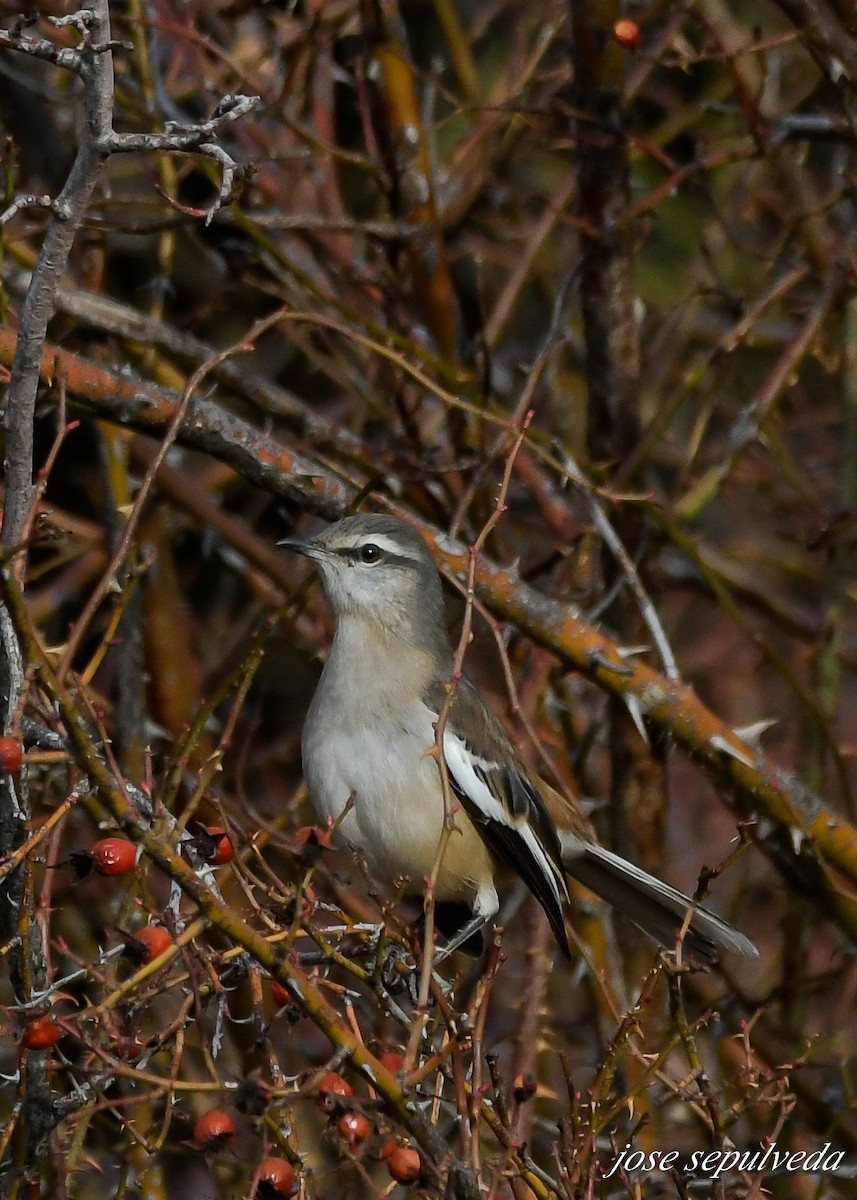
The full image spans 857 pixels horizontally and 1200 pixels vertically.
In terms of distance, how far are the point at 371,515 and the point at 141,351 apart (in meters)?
1.32

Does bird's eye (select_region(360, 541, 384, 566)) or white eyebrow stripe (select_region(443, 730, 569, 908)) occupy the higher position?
bird's eye (select_region(360, 541, 384, 566))

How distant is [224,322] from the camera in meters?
7.67

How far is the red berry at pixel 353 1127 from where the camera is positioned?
2334 mm

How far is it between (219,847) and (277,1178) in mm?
545

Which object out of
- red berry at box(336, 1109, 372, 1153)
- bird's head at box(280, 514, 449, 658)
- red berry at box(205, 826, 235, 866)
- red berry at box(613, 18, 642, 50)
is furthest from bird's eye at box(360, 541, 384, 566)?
red berry at box(336, 1109, 372, 1153)

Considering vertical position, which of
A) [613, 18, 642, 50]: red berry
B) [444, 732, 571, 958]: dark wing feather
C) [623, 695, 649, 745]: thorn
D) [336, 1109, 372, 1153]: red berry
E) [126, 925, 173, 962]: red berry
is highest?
[613, 18, 642, 50]: red berry

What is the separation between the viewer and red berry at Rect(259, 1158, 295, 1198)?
2307 mm

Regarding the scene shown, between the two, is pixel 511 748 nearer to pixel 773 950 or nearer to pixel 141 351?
pixel 141 351

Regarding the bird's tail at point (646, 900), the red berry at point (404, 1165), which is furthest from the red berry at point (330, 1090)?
the bird's tail at point (646, 900)

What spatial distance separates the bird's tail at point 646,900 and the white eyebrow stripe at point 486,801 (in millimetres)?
280

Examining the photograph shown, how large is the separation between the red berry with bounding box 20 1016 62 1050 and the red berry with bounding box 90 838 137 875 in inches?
9.7

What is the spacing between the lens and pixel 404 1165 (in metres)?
2.36

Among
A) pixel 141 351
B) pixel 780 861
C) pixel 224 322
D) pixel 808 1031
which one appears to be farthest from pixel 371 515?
pixel 224 322

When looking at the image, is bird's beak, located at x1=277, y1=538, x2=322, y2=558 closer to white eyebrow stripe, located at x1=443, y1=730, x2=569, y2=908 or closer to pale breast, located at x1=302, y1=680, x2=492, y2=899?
pale breast, located at x1=302, y1=680, x2=492, y2=899
